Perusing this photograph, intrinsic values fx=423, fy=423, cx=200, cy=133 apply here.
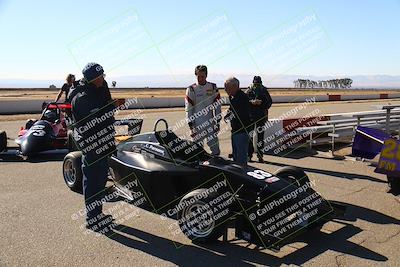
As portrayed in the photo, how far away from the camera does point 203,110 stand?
7.27m

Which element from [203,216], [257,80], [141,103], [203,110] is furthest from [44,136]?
[141,103]

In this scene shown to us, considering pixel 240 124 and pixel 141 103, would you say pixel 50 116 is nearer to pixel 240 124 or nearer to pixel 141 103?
pixel 240 124

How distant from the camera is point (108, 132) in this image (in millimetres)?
5352

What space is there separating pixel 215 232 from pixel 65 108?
6177 millimetres

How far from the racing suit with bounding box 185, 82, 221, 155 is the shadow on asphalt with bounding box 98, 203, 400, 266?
247 centimetres

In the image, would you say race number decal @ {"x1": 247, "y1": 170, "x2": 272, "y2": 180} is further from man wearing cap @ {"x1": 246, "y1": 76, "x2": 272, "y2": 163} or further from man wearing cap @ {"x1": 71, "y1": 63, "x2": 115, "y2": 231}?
man wearing cap @ {"x1": 246, "y1": 76, "x2": 272, "y2": 163}

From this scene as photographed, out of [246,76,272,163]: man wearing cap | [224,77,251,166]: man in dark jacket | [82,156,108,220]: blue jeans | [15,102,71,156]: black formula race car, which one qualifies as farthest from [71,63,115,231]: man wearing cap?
[246,76,272,163]: man wearing cap

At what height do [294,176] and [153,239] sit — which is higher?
[153,239]

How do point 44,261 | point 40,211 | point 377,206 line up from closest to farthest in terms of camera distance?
1. point 44,261
2. point 40,211
3. point 377,206

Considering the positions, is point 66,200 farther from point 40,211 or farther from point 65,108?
point 65,108

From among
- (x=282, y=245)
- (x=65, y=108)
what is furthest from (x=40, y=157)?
(x=282, y=245)

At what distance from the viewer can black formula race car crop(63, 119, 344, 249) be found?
4672 mm

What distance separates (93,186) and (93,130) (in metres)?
0.72

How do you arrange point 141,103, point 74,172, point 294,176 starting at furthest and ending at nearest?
1. point 141,103
2. point 74,172
3. point 294,176
